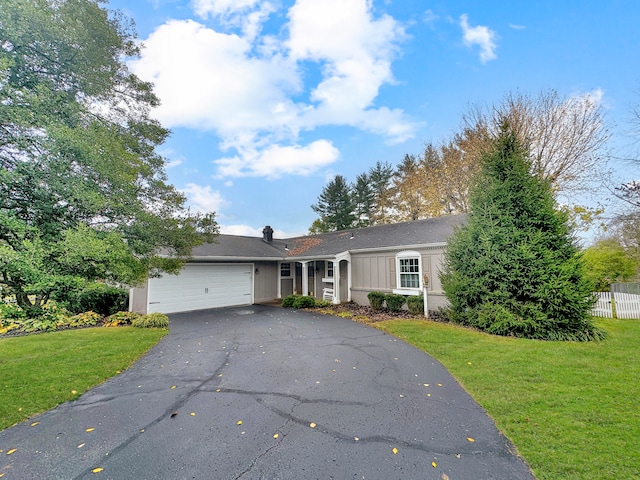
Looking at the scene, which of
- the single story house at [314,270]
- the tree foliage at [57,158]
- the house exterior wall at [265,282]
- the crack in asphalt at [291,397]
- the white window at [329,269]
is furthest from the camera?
the house exterior wall at [265,282]

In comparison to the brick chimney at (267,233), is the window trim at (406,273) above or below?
below

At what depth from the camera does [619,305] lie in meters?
9.71

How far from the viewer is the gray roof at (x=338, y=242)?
11.7m

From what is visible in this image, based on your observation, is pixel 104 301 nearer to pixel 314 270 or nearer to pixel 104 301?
pixel 104 301

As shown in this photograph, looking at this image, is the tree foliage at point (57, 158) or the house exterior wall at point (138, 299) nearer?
the tree foliage at point (57, 158)

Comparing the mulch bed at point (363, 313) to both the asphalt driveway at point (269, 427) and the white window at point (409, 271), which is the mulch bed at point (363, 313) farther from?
the asphalt driveway at point (269, 427)

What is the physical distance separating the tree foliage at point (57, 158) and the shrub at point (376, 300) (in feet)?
28.9

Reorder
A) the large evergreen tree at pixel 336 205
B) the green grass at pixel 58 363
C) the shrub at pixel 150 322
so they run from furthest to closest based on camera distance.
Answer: the large evergreen tree at pixel 336 205 → the shrub at pixel 150 322 → the green grass at pixel 58 363

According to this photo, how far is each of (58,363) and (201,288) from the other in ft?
24.5

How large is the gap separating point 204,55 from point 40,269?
7656 mm

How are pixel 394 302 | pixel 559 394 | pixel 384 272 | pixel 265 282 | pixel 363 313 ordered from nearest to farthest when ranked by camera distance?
pixel 559 394 → pixel 363 313 → pixel 394 302 → pixel 384 272 → pixel 265 282

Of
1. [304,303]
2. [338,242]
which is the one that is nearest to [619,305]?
[338,242]

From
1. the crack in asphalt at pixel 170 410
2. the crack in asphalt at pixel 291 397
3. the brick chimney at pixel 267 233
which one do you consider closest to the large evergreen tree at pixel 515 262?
the crack in asphalt at pixel 291 397

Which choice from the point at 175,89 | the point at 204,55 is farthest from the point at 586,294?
the point at 175,89
